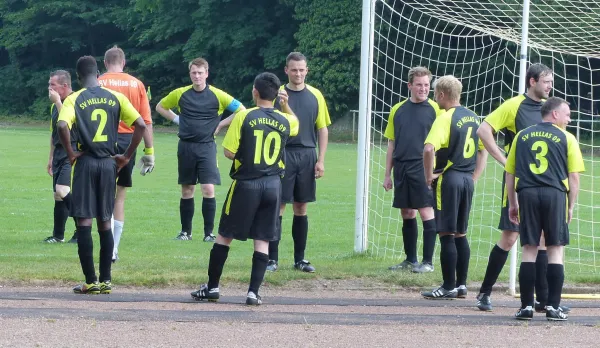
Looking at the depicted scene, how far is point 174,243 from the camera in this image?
12.7 metres

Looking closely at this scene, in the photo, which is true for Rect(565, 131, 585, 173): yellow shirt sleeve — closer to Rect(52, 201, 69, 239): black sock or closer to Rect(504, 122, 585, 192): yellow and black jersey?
Rect(504, 122, 585, 192): yellow and black jersey

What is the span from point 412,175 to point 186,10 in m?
46.7

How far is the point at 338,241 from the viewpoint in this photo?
→ 13.7m

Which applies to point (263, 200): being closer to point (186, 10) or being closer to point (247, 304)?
point (247, 304)

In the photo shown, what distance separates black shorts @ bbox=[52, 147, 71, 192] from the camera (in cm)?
1124

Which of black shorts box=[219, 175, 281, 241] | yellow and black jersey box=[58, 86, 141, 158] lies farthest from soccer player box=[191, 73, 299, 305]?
yellow and black jersey box=[58, 86, 141, 158]

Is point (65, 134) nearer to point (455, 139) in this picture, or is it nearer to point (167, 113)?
point (455, 139)

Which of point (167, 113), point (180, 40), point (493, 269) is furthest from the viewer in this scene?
point (180, 40)

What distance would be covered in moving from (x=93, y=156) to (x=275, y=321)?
7.30 feet

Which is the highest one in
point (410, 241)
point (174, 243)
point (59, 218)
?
point (59, 218)

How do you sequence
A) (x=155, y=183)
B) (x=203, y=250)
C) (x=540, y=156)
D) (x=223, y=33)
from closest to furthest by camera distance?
(x=540, y=156), (x=203, y=250), (x=155, y=183), (x=223, y=33)

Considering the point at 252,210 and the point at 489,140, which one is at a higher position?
the point at 489,140

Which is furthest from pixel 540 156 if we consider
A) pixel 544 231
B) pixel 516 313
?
pixel 516 313

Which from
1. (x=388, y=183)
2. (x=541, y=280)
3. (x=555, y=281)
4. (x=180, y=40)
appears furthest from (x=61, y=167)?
(x=180, y=40)
